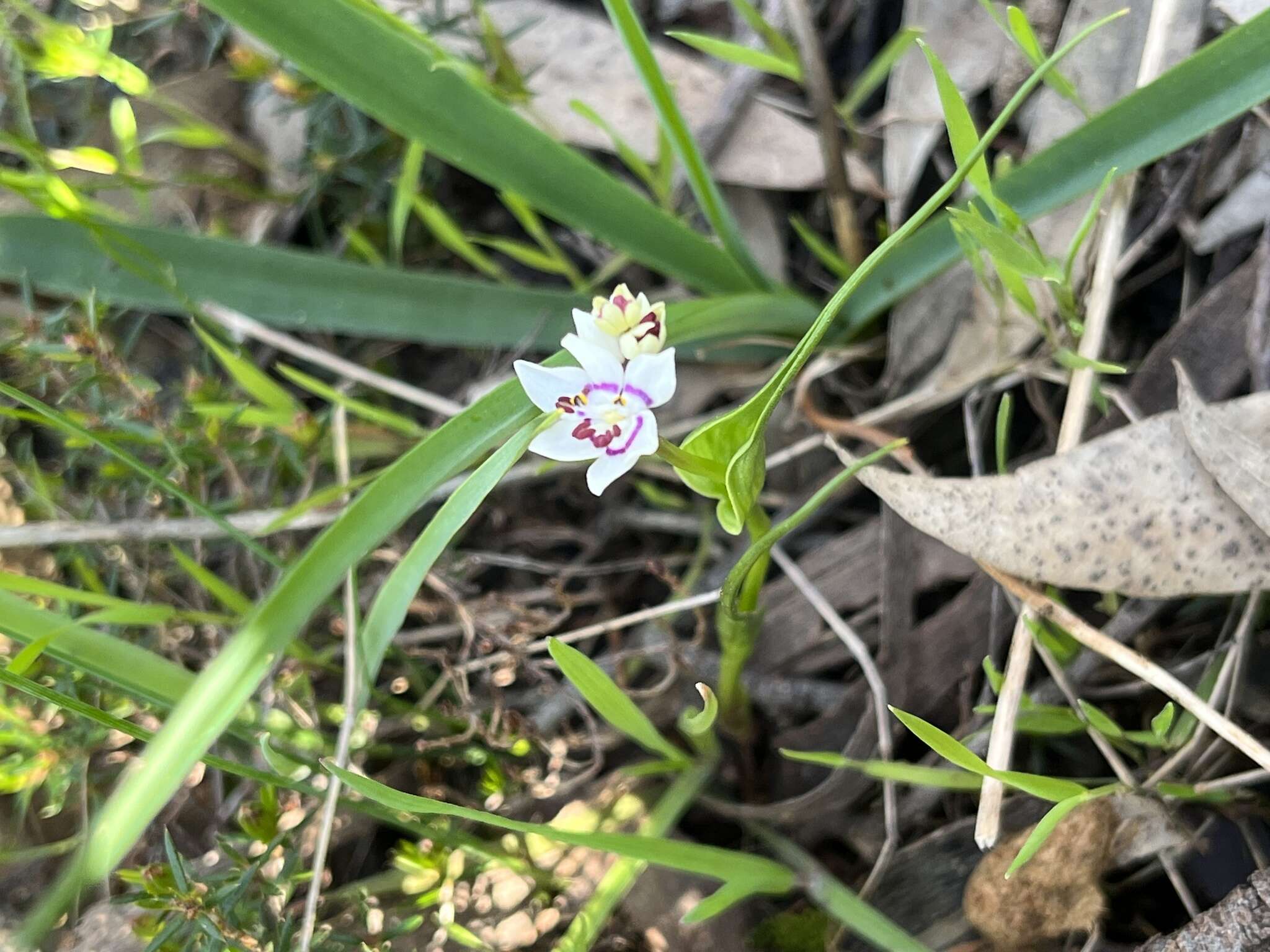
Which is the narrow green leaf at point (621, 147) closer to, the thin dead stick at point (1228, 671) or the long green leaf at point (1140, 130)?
the long green leaf at point (1140, 130)

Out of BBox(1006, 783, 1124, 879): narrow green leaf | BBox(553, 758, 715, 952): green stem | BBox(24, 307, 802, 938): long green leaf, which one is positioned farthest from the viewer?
BBox(553, 758, 715, 952): green stem

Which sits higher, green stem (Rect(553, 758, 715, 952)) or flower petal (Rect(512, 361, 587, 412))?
flower petal (Rect(512, 361, 587, 412))

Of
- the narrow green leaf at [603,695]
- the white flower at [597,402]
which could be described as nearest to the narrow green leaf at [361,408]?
the narrow green leaf at [603,695]

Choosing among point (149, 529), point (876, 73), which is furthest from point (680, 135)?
point (149, 529)

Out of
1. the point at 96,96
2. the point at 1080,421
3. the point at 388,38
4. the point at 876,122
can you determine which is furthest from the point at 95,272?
the point at 1080,421

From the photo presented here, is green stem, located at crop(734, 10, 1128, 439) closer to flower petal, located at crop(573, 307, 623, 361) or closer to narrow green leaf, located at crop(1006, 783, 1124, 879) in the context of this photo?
flower petal, located at crop(573, 307, 623, 361)

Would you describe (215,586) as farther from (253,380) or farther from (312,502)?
(253,380)

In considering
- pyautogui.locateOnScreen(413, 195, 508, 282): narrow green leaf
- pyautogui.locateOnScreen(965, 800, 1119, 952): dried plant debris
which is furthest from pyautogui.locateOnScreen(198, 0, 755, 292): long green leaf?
pyautogui.locateOnScreen(965, 800, 1119, 952): dried plant debris
